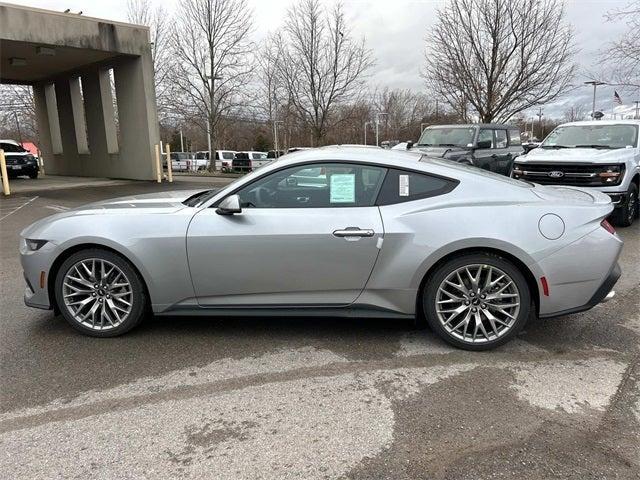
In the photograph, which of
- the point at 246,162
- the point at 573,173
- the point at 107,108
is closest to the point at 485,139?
the point at 573,173

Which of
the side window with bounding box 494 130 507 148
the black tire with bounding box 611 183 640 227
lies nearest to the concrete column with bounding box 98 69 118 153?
the side window with bounding box 494 130 507 148

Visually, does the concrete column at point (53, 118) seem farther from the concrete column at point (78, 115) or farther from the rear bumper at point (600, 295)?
the rear bumper at point (600, 295)

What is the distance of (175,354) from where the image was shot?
359 centimetres

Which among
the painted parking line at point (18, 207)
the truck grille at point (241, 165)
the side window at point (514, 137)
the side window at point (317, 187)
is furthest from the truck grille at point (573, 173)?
the truck grille at point (241, 165)

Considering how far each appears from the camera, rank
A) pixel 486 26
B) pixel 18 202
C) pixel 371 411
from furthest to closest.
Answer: pixel 486 26, pixel 18 202, pixel 371 411

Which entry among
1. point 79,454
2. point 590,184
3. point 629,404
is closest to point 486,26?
point 590,184

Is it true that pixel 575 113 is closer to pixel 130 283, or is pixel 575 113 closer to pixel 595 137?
pixel 595 137

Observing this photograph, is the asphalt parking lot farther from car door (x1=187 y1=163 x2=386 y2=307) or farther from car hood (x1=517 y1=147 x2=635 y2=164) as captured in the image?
car hood (x1=517 y1=147 x2=635 y2=164)

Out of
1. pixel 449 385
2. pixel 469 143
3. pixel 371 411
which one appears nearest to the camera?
pixel 371 411

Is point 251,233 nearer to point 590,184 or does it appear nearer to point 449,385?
point 449,385

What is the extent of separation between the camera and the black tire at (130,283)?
3734 mm

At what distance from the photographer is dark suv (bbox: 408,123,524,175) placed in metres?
10.8

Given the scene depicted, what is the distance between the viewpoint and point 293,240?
11.6ft

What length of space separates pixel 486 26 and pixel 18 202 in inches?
624
